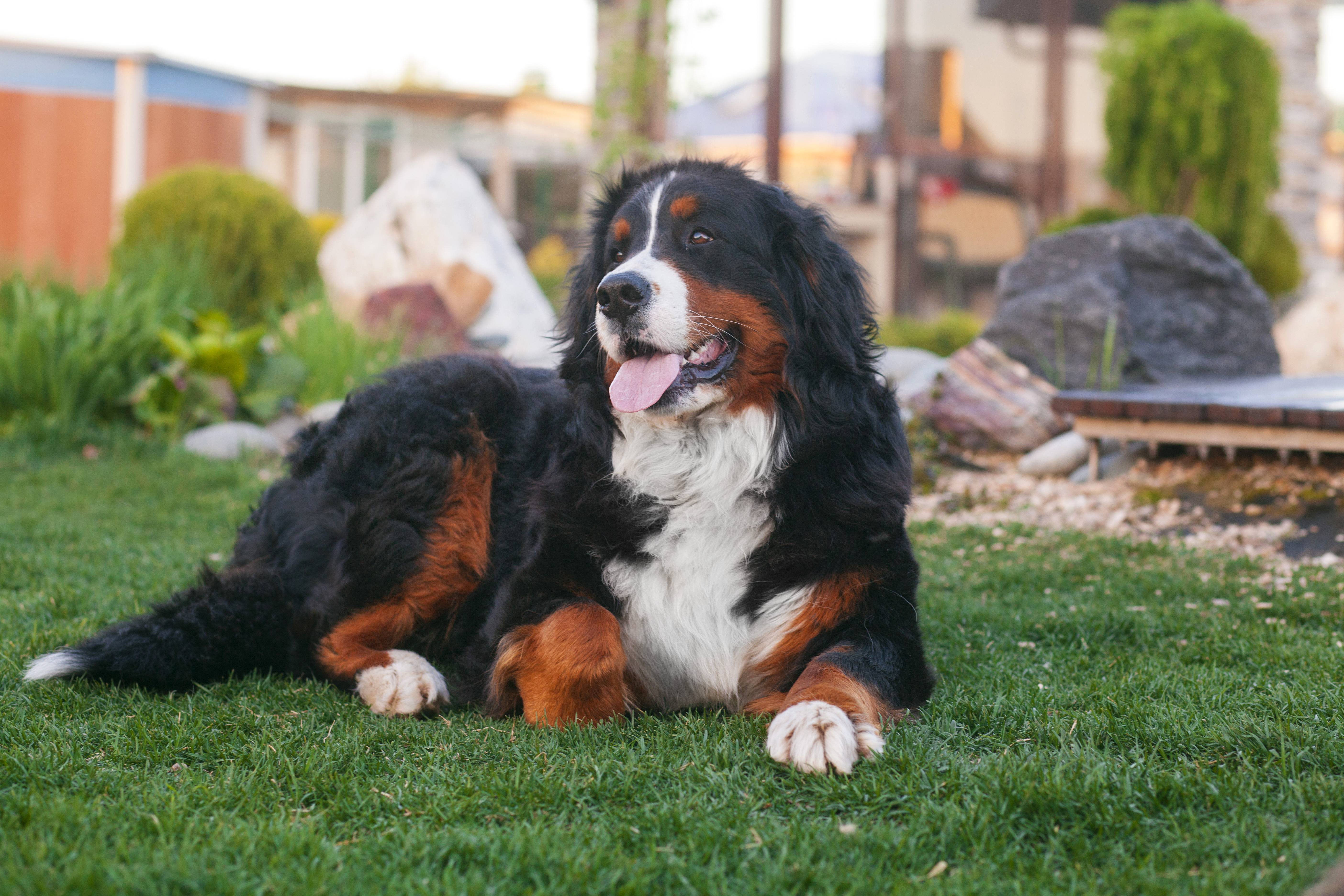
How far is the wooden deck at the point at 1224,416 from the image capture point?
4922 millimetres

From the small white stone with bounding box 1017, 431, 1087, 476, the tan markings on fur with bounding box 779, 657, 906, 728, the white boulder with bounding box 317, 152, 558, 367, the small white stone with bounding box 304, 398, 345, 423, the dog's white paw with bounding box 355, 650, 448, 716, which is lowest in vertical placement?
the dog's white paw with bounding box 355, 650, 448, 716

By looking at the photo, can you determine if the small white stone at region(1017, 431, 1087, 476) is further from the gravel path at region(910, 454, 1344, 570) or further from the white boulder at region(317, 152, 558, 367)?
the white boulder at region(317, 152, 558, 367)

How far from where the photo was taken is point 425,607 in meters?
3.28

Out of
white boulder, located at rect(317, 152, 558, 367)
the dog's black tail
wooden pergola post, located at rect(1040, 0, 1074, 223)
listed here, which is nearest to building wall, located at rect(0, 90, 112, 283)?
white boulder, located at rect(317, 152, 558, 367)

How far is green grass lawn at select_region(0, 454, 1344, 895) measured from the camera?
192 cm

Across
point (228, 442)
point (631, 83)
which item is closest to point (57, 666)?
point (228, 442)

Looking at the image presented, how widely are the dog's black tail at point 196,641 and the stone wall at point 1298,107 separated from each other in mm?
12982

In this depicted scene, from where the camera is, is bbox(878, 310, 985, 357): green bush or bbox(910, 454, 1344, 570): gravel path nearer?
bbox(910, 454, 1344, 570): gravel path

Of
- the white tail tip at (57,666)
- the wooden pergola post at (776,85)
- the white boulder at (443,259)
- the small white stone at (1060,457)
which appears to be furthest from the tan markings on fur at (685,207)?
the wooden pergola post at (776,85)

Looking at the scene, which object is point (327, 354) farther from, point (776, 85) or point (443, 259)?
point (776, 85)

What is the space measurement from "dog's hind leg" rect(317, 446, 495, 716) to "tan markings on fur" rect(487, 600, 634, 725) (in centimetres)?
34

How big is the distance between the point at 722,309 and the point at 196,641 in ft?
5.68

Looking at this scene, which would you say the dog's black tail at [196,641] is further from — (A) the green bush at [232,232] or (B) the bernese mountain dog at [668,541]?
(A) the green bush at [232,232]

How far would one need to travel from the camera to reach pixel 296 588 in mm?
3318
